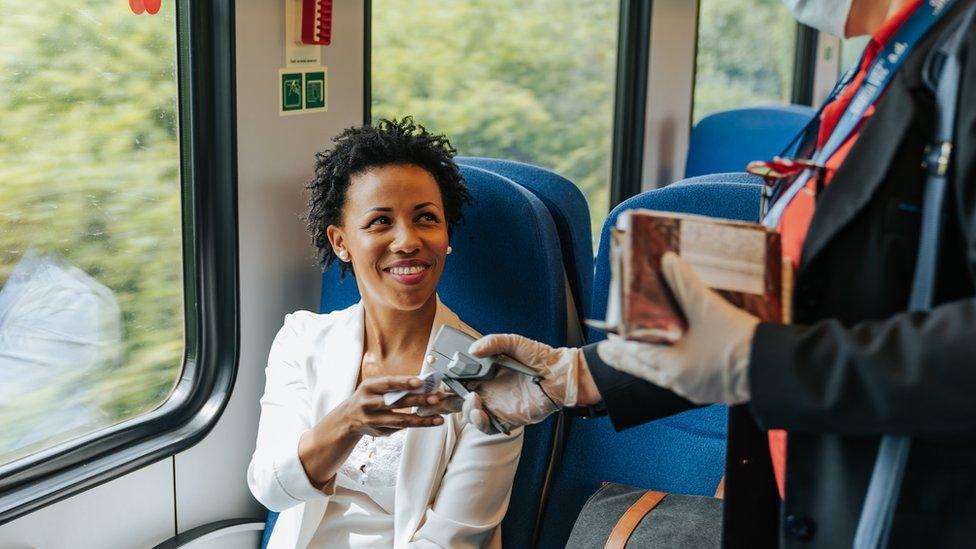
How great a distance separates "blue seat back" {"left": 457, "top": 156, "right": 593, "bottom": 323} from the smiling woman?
20cm

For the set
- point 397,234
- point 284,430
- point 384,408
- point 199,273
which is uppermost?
point 397,234

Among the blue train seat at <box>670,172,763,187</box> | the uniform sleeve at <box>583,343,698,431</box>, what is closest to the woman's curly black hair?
the blue train seat at <box>670,172,763,187</box>

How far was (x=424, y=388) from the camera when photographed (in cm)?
163

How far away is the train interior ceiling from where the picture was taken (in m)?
1.96

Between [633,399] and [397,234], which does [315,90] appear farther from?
[633,399]

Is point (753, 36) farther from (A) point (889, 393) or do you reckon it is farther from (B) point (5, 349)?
(A) point (889, 393)

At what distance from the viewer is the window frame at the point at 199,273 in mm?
2131

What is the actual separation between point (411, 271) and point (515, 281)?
21 cm

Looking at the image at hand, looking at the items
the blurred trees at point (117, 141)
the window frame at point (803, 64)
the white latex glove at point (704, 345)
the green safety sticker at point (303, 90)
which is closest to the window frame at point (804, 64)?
the window frame at point (803, 64)

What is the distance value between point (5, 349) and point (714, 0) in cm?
350

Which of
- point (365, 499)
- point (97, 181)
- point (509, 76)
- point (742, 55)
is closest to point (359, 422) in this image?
point (365, 499)

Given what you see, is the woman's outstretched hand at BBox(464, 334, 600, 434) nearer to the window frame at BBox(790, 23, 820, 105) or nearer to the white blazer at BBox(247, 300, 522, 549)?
the white blazer at BBox(247, 300, 522, 549)

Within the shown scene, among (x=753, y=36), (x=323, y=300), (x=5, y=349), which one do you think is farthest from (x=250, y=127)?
(x=753, y=36)

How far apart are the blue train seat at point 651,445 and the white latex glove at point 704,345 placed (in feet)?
3.06
